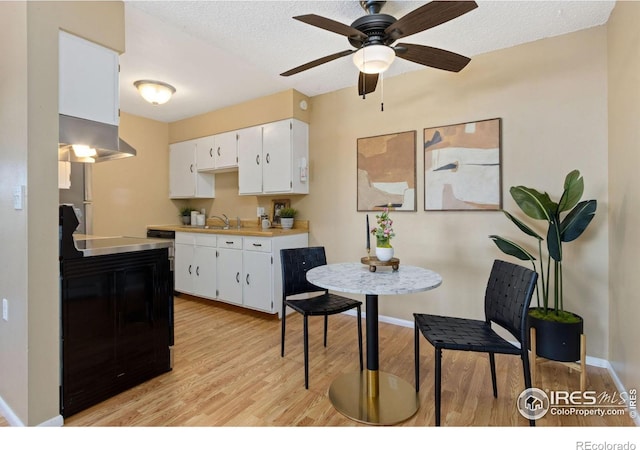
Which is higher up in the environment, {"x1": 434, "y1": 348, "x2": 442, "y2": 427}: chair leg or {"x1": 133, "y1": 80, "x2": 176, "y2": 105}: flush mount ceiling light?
{"x1": 133, "y1": 80, "x2": 176, "y2": 105}: flush mount ceiling light

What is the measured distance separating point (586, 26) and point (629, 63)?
74 centimetres

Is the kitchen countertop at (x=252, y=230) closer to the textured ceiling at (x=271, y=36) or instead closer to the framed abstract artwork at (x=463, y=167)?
the framed abstract artwork at (x=463, y=167)

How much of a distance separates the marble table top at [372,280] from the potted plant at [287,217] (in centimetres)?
169

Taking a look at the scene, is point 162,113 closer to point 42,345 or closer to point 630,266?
point 42,345

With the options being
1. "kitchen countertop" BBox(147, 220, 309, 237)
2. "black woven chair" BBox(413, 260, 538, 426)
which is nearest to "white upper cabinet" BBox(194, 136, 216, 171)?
"kitchen countertop" BBox(147, 220, 309, 237)

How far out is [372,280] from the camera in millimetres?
1777

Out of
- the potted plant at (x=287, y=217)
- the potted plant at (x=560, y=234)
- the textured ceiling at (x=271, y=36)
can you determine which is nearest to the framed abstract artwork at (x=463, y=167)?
the potted plant at (x=560, y=234)

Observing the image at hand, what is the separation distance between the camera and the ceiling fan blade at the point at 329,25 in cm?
161

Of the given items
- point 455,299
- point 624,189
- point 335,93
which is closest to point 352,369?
point 455,299

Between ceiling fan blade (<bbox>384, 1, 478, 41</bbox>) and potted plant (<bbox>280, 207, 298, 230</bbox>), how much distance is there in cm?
232

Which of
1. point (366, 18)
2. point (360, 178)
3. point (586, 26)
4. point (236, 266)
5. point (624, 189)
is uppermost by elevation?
point (586, 26)

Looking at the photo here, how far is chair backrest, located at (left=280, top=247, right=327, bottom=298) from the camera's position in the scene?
2.50 meters

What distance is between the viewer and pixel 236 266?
3.59 meters

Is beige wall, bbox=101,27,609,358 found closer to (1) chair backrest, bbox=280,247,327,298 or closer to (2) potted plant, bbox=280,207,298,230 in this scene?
(2) potted plant, bbox=280,207,298,230
